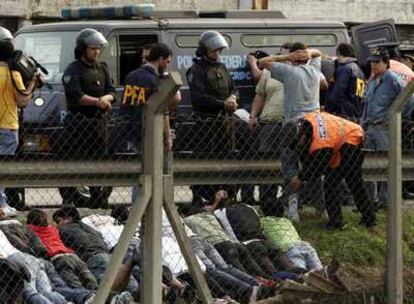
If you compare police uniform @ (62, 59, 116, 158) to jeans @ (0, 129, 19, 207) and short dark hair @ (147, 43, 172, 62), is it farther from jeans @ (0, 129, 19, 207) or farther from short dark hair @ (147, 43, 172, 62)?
short dark hair @ (147, 43, 172, 62)

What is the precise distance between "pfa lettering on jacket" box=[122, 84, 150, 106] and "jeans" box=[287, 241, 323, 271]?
1.86m

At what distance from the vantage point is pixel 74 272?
9.97m

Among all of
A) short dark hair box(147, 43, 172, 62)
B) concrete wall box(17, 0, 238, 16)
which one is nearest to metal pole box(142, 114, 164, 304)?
short dark hair box(147, 43, 172, 62)

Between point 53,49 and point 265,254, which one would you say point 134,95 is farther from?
point 53,49

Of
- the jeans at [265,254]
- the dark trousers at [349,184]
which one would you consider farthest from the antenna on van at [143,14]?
the jeans at [265,254]

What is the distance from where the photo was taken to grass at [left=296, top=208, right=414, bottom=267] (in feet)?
37.6

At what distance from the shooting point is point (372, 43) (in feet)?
55.1

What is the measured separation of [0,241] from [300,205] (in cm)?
295

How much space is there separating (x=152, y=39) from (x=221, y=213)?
5.39m

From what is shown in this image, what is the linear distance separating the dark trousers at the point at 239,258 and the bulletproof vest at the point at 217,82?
2450mm

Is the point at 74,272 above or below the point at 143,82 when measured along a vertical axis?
below

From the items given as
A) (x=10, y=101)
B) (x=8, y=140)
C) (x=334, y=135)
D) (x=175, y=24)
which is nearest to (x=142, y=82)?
(x=10, y=101)

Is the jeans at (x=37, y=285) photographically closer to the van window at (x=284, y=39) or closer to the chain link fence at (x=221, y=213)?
the chain link fence at (x=221, y=213)

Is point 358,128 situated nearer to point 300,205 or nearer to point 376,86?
point 300,205
